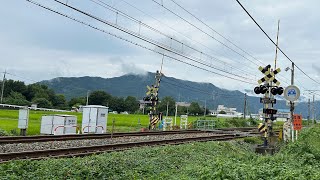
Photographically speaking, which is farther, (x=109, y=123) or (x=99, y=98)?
(x=99, y=98)

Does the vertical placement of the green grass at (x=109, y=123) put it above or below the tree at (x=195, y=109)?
below

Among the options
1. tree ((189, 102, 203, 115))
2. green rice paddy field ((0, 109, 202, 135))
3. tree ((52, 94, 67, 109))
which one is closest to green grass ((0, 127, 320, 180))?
green rice paddy field ((0, 109, 202, 135))

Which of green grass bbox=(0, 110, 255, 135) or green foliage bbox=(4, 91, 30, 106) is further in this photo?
green foliage bbox=(4, 91, 30, 106)

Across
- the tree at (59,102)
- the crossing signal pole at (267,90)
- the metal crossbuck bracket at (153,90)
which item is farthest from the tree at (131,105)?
the crossing signal pole at (267,90)

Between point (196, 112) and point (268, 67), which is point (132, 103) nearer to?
point (196, 112)

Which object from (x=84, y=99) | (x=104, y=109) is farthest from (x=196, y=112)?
(x=104, y=109)

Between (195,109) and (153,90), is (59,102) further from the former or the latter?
(153,90)

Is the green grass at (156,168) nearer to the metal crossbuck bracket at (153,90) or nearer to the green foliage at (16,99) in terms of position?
the metal crossbuck bracket at (153,90)

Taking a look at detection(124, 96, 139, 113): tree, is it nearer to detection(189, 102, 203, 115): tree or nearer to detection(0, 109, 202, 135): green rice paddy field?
detection(189, 102, 203, 115): tree

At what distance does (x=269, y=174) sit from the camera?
861 cm

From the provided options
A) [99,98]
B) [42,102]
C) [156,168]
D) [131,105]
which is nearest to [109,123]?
[156,168]

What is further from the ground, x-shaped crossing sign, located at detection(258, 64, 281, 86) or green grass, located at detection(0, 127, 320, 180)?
x-shaped crossing sign, located at detection(258, 64, 281, 86)

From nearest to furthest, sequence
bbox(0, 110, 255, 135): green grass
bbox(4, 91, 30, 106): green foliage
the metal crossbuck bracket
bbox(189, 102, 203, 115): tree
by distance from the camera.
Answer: bbox(0, 110, 255, 135): green grass → the metal crossbuck bracket → bbox(4, 91, 30, 106): green foliage → bbox(189, 102, 203, 115): tree

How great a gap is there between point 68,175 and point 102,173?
3.14 ft
